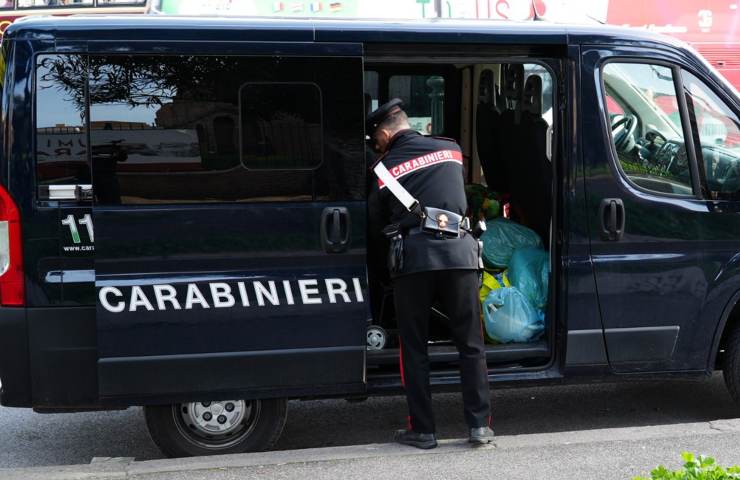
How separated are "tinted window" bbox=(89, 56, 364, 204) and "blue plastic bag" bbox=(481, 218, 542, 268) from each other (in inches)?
54.7

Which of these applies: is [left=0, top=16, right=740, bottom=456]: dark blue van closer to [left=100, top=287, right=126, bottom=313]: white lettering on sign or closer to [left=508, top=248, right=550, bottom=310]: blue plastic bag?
[left=100, top=287, right=126, bottom=313]: white lettering on sign

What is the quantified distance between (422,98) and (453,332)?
2389 mm

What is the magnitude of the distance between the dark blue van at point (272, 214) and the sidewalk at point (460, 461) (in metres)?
0.30

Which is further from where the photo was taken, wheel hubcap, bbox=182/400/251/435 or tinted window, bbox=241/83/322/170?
wheel hubcap, bbox=182/400/251/435

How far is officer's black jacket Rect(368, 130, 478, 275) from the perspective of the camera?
14.4 feet

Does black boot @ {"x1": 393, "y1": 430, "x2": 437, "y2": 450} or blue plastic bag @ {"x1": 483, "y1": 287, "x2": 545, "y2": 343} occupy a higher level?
blue plastic bag @ {"x1": 483, "y1": 287, "x2": 545, "y2": 343}

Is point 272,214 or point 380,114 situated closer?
point 272,214

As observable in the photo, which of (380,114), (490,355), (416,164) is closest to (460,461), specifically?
(490,355)

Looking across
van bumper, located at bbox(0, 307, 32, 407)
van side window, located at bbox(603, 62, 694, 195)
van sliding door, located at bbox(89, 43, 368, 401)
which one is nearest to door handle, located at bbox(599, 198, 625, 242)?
A: van side window, located at bbox(603, 62, 694, 195)

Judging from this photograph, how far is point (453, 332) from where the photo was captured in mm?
4535

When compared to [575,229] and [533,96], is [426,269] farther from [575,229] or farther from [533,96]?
[533,96]

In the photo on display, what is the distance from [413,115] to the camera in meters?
6.34

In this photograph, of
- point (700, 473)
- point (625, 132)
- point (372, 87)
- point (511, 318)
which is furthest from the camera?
point (372, 87)

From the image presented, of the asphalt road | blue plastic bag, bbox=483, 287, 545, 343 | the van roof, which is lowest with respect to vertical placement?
the asphalt road
